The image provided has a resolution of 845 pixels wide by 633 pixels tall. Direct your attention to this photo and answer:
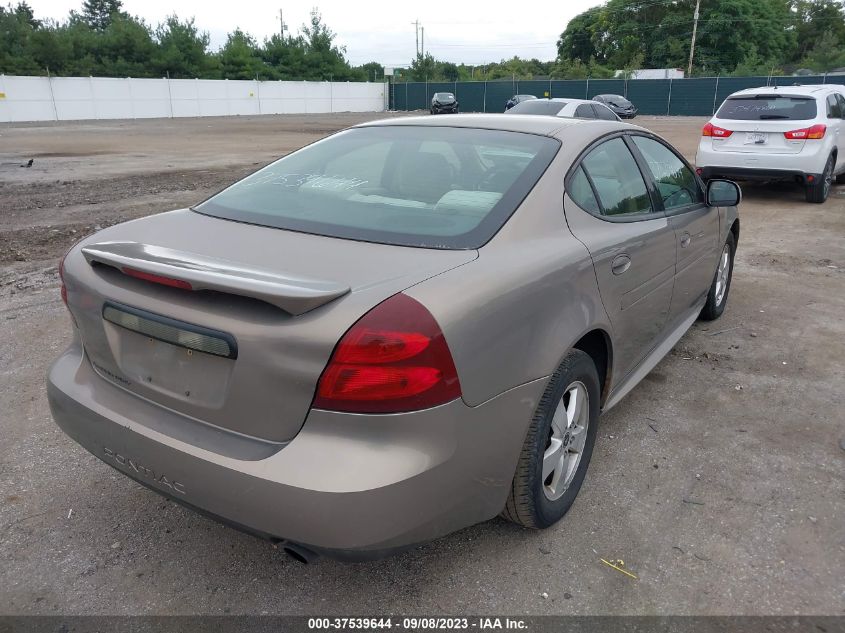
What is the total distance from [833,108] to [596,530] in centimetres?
1045

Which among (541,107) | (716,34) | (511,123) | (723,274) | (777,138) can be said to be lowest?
(723,274)

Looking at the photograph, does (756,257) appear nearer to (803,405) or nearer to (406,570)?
(803,405)

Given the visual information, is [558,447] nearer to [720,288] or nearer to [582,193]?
[582,193]

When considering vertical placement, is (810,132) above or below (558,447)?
above

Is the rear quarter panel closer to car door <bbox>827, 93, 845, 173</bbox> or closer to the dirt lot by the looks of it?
the dirt lot

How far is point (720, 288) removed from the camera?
5.14 meters

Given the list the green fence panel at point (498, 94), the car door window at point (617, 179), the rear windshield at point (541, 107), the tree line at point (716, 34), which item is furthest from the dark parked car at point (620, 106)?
the car door window at point (617, 179)

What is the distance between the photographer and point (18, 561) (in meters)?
2.51

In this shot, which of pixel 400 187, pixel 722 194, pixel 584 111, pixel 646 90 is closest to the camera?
pixel 400 187

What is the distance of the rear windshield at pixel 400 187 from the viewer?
96.7 inches

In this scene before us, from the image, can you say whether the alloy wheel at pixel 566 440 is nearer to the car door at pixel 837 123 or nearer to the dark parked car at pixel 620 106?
the car door at pixel 837 123

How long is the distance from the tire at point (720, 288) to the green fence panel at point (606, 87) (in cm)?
4539

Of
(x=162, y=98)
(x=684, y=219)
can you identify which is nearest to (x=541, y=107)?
(x=684, y=219)

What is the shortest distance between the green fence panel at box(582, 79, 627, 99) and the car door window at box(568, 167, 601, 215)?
47.8 m
